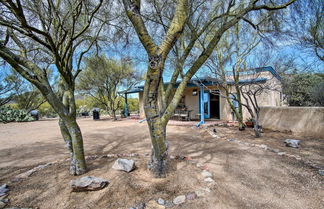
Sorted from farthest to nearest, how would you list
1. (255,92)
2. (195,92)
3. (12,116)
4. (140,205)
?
(12,116) → (195,92) → (255,92) → (140,205)

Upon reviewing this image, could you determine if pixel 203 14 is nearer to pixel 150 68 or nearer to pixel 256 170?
pixel 150 68

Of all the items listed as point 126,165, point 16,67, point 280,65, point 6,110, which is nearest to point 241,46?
point 280,65

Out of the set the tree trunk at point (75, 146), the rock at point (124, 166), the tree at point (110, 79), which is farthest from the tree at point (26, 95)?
the rock at point (124, 166)

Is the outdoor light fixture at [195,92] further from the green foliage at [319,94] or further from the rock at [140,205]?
the rock at [140,205]

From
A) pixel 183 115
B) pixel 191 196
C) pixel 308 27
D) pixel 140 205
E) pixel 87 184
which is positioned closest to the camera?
pixel 140 205

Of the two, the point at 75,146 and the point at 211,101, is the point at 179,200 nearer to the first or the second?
the point at 75,146

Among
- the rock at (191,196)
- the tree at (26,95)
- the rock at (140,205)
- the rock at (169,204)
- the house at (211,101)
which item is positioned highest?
the tree at (26,95)

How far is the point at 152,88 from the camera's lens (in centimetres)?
205

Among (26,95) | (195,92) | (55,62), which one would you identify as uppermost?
(26,95)

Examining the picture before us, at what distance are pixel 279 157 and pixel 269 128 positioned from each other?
3.71 m

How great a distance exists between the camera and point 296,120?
5434 mm

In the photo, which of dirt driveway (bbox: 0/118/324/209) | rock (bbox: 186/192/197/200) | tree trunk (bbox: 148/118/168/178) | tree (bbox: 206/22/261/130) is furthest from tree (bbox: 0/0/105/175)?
tree (bbox: 206/22/261/130)

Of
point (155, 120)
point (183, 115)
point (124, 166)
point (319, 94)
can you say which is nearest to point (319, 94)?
point (319, 94)

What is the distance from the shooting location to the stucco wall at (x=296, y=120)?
192 inches
